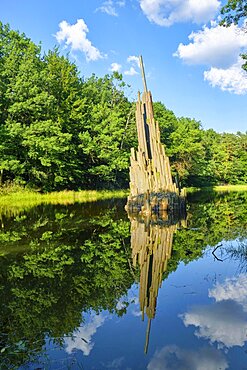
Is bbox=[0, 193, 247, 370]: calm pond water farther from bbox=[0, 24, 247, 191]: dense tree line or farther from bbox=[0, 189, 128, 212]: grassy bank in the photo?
bbox=[0, 24, 247, 191]: dense tree line

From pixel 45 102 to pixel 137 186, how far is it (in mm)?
15164

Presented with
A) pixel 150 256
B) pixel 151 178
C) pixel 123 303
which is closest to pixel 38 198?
pixel 151 178

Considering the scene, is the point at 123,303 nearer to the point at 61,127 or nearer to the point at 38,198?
the point at 38,198

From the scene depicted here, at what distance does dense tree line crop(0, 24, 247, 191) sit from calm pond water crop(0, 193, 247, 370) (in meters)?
20.7

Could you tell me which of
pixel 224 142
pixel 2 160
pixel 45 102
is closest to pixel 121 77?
pixel 45 102

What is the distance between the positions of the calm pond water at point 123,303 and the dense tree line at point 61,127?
2073 centimetres

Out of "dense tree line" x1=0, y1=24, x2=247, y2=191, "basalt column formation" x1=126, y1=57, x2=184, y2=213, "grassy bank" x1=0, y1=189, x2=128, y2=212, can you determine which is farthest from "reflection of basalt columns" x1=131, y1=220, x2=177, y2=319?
"dense tree line" x1=0, y1=24, x2=247, y2=191

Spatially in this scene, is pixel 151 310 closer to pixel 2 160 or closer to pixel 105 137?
pixel 2 160

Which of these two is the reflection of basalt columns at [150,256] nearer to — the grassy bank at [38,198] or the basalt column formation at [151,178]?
the basalt column formation at [151,178]

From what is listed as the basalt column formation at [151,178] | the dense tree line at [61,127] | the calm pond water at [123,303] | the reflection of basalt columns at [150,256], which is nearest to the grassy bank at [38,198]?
the dense tree line at [61,127]

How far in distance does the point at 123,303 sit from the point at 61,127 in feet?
97.6

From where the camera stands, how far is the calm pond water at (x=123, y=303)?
3.79m

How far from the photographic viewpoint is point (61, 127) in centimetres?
3353

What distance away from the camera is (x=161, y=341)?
13.5 ft
